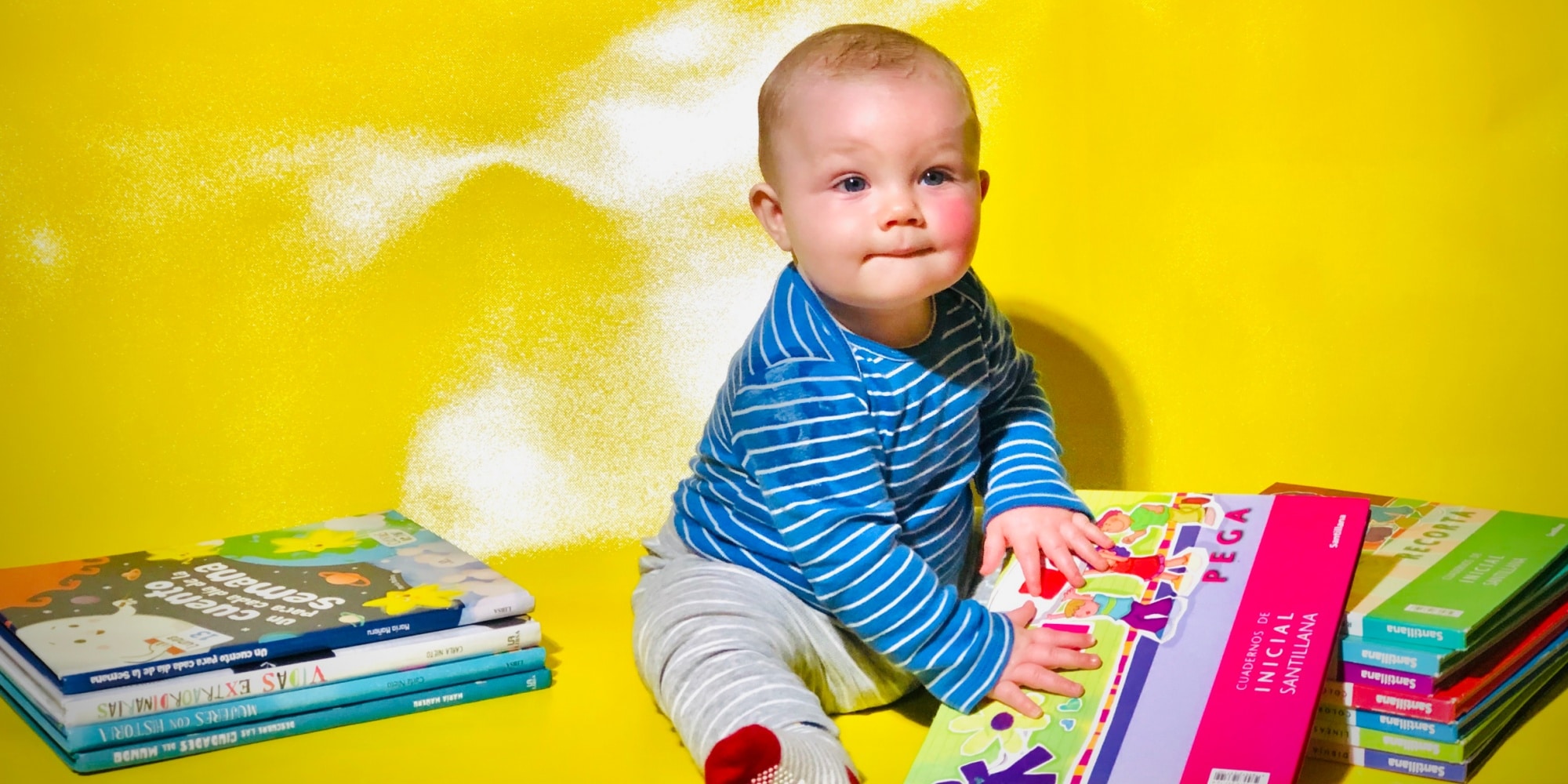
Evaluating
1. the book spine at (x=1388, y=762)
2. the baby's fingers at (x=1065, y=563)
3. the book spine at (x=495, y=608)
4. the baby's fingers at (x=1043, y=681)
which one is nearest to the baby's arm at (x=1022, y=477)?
the baby's fingers at (x=1065, y=563)

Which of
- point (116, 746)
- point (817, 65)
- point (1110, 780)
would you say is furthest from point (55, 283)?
point (1110, 780)

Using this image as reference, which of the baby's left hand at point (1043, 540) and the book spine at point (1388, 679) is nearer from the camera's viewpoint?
the book spine at point (1388, 679)

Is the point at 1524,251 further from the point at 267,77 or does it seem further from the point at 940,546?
the point at 267,77

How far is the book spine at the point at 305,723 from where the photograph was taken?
3.73 feet

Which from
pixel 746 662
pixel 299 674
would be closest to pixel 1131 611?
pixel 746 662

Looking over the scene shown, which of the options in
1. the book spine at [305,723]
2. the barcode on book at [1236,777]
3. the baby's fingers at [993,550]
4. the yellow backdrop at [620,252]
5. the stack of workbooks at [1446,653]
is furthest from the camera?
the yellow backdrop at [620,252]

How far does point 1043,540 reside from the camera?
1.22 metres

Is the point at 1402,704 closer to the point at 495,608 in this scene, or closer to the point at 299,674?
the point at 495,608

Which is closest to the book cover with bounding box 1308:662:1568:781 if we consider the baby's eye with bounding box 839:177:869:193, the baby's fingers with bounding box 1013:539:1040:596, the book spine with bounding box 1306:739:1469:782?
the book spine with bounding box 1306:739:1469:782

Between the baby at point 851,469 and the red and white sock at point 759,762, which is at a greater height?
the baby at point 851,469

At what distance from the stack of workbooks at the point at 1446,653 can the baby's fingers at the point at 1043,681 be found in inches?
7.5

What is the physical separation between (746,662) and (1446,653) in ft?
1.57

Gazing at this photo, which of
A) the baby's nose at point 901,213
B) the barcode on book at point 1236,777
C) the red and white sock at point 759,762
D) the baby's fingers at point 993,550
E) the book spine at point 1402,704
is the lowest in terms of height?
the red and white sock at point 759,762

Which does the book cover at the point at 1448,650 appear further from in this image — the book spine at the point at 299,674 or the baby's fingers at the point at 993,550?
the book spine at the point at 299,674
